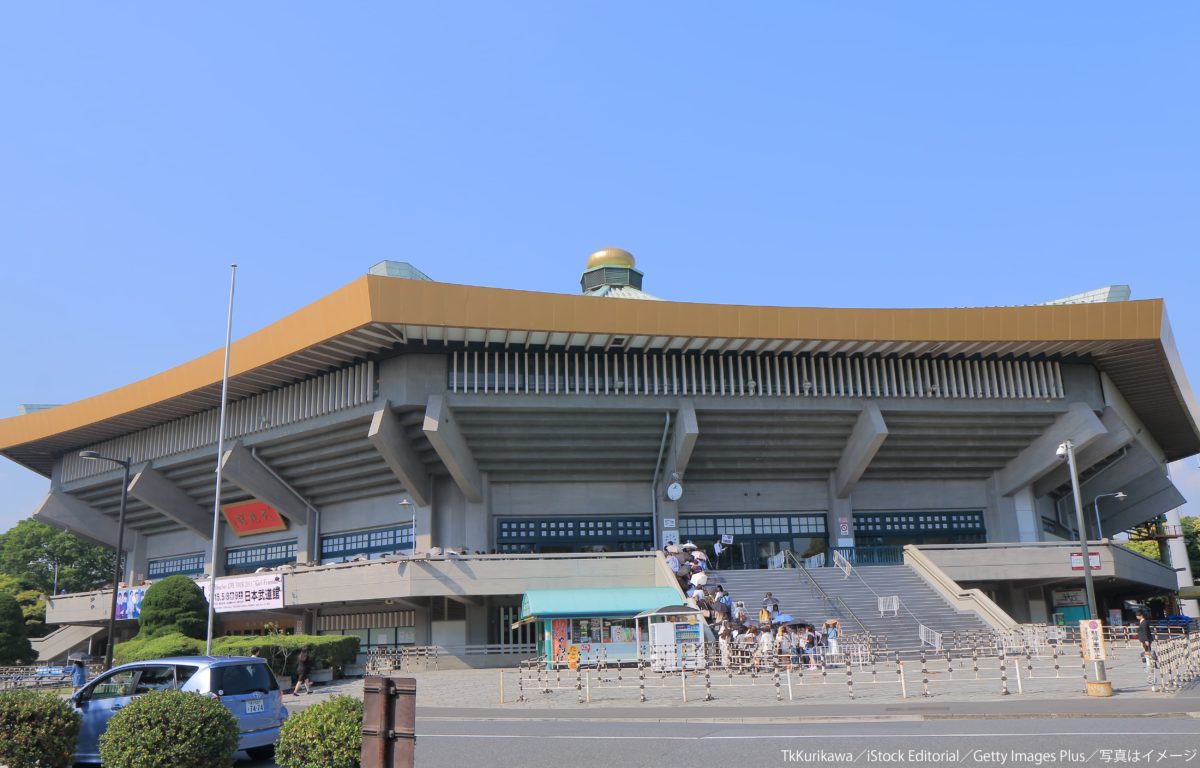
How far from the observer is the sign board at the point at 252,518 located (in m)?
45.3

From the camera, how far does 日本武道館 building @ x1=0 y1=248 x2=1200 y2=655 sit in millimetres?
35781

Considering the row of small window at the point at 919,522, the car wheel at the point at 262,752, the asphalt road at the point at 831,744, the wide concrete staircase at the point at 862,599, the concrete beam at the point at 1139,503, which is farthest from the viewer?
the concrete beam at the point at 1139,503

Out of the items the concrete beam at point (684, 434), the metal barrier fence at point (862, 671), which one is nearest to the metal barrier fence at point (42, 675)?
the metal barrier fence at point (862, 671)

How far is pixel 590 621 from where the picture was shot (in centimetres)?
3019

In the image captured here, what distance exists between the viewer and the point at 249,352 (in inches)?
1500

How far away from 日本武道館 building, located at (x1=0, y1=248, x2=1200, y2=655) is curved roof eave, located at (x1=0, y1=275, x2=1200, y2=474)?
0.09 meters

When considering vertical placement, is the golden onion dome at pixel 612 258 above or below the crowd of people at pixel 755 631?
above

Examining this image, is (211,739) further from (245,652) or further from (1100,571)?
(1100,571)

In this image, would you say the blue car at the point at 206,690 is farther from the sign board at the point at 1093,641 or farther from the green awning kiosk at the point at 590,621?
the green awning kiosk at the point at 590,621

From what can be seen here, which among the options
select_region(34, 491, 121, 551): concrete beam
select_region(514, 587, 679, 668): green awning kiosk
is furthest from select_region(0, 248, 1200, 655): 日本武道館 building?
select_region(34, 491, 121, 551): concrete beam

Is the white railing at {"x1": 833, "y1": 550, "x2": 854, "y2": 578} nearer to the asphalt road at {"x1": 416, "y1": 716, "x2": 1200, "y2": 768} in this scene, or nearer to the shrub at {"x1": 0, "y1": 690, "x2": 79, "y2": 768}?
the asphalt road at {"x1": 416, "y1": 716, "x2": 1200, "y2": 768}

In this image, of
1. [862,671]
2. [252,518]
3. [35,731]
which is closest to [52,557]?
[252,518]

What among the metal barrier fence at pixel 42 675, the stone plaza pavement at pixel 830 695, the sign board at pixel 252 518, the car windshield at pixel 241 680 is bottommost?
the stone plaza pavement at pixel 830 695

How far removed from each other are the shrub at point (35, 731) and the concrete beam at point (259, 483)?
101 feet
